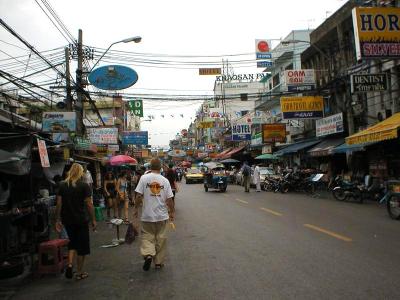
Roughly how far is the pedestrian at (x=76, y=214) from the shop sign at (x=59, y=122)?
35.3 feet

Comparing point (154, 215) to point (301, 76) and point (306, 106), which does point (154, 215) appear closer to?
point (306, 106)

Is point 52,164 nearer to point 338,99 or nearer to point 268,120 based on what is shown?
point 338,99

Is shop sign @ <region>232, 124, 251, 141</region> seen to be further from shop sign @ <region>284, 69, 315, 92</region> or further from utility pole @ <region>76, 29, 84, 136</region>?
utility pole @ <region>76, 29, 84, 136</region>

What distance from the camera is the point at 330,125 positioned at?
2838 centimetres

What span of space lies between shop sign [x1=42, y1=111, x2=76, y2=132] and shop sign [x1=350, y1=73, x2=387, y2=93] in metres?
12.4

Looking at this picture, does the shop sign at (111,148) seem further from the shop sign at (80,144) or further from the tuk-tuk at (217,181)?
the shop sign at (80,144)

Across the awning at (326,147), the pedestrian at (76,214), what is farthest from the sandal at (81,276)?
the awning at (326,147)

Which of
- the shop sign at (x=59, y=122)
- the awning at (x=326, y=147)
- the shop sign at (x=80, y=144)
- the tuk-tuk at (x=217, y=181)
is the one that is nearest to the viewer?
the shop sign at (x=59, y=122)

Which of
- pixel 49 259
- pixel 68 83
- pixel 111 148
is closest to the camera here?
pixel 49 259

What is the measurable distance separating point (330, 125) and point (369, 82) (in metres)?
7.23

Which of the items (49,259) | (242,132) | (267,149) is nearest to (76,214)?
(49,259)

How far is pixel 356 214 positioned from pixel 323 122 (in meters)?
15.4

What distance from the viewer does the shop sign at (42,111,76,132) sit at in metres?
17.8

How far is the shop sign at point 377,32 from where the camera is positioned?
59.5 feet
